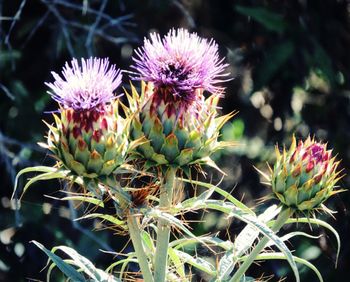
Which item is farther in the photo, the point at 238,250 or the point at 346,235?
the point at 346,235

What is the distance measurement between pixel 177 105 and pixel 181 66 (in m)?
0.08

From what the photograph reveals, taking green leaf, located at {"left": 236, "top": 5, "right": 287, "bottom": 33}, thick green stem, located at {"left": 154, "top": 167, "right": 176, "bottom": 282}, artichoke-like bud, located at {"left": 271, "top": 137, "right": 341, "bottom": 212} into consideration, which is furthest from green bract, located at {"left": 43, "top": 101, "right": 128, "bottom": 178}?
green leaf, located at {"left": 236, "top": 5, "right": 287, "bottom": 33}

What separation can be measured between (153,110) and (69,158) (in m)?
0.19

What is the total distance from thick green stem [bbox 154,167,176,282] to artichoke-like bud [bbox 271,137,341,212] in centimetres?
22

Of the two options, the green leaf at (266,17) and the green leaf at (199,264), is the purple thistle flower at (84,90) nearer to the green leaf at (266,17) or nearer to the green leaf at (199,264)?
the green leaf at (199,264)

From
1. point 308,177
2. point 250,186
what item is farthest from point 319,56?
point 308,177

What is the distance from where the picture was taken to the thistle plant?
5.08ft

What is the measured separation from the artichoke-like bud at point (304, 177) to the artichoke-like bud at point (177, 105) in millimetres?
141

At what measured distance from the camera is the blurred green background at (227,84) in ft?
10.7

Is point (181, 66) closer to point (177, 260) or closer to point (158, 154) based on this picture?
point (158, 154)

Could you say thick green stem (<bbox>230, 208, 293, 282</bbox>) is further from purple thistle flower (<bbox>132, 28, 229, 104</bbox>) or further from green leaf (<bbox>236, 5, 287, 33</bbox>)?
green leaf (<bbox>236, 5, 287, 33</bbox>)

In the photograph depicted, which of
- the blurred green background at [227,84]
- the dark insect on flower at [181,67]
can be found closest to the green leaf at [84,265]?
the dark insect on flower at [181,67]

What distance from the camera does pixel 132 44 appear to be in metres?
3.69

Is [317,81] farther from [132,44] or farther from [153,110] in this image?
[153,110]
